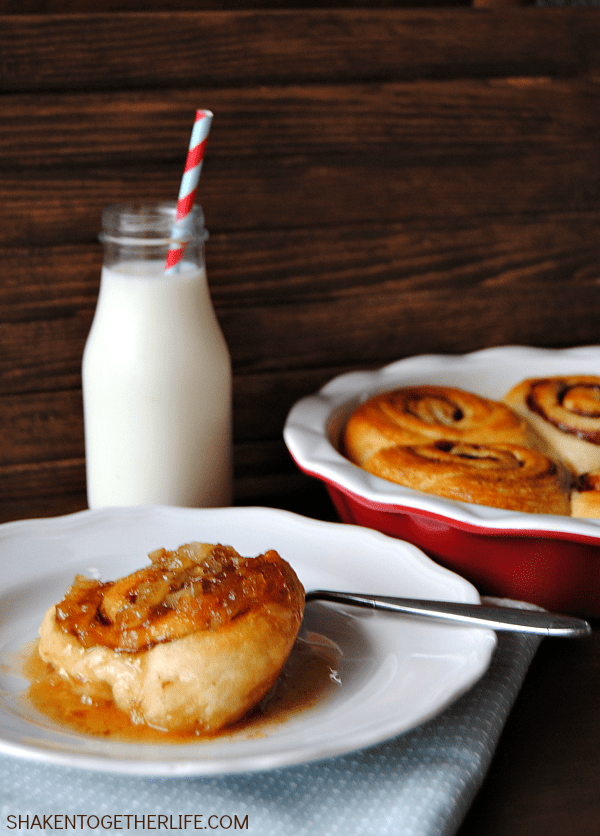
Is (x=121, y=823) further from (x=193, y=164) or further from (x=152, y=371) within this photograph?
(x=193, y=164)

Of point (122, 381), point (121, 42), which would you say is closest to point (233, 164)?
point (121, 42)

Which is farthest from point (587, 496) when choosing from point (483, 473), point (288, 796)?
point (288, 796)

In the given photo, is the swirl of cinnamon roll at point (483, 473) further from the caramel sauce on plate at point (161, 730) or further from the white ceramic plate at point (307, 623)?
the caramel sauce on plate at point (161, 730)

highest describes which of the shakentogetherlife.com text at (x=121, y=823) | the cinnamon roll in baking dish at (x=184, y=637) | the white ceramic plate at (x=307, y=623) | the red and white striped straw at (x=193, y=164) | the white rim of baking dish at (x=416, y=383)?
the red and white striped straw at (x=193, y=164)

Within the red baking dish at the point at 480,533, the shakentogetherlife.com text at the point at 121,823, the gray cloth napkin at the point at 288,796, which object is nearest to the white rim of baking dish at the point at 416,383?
the red baking dish at the point at 480,533

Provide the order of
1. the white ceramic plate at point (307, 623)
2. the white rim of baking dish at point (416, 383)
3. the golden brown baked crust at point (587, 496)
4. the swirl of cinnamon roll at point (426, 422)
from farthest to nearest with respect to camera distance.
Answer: the swirl of cinnamon roll at point (426, 422) < the golden brown baked crust at point (587, 496) < the white rim of baking dish at point (416, 383) < the white ceramic plate at point (307, 623)

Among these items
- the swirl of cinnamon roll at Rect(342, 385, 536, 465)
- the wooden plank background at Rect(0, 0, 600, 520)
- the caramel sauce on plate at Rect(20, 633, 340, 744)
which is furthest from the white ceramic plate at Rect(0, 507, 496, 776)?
the wooden plank background at Rect(0, 0, 600, 520)

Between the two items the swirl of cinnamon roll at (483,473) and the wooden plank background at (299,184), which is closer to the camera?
the swirl of cinnamon roll at (483,473)

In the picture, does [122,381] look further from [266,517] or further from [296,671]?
[296,671]
